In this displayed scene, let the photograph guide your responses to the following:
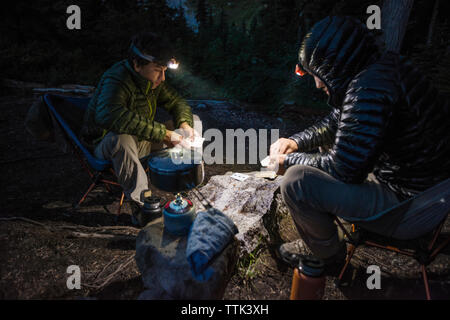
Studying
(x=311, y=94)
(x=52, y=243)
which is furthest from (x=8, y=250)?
(x=311, y=94)

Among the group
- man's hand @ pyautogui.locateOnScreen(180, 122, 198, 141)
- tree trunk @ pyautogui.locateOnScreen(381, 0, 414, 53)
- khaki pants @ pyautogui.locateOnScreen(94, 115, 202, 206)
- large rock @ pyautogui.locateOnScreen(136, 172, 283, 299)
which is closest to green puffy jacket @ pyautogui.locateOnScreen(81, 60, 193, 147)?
khaki pants @ pyautogui.locateOnScreen(94, 115, 202, 206)

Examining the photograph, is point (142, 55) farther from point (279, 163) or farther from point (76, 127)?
point (279, 163)

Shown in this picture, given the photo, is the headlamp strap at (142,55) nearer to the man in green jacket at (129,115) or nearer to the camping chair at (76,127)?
the man in green jacket at (129,115)

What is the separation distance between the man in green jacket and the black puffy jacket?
5.28ft

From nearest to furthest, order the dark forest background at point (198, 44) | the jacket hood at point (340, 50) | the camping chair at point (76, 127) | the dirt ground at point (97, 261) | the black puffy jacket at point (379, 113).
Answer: the black puffy jacket at point (379, 113) < the jacket hood at point (340, 50) < the dirt ground at point (97, 261) < the camping chair at point (76, 127) < the dark forest background at point (198, 44)

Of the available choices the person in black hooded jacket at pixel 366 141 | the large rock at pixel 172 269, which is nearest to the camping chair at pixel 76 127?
the large rock at pixel 172 269

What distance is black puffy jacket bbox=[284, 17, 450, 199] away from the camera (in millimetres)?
1554

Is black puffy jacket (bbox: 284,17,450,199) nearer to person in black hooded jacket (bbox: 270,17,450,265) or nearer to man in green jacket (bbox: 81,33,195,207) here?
person in black hooded jacket (bbox: 270,17,450,265)

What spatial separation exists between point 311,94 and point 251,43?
12.9ft

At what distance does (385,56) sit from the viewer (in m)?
1.68

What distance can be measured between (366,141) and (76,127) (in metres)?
3.20

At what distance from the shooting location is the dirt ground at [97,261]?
204 centimetres

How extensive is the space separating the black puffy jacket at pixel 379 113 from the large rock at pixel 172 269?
1083 millimetres

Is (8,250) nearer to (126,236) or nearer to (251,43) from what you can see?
(126,236)
